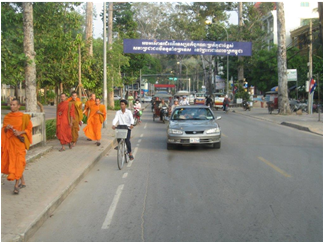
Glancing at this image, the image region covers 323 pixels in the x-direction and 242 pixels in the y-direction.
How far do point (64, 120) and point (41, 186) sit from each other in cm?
480

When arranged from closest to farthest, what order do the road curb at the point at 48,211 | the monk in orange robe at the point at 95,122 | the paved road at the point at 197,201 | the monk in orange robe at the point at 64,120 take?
the road curb at the point at 48,211, the paved road at the point at 197,201, the monk in orange robe at the point at 64,120, the monk in orange robe at the point at 95,122

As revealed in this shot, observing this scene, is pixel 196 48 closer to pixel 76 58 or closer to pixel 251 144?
pixel 76 58

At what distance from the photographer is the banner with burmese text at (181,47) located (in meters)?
35.8

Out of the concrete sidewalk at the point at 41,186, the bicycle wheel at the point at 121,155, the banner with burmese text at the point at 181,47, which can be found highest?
the banner with burmese text at the point at 181,47

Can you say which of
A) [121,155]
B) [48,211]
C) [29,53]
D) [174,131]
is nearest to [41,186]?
[48,211]

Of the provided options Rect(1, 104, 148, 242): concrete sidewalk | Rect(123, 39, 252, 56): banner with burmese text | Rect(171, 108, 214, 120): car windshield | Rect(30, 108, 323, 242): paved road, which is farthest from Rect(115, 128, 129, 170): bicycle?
Rect(123, 39, 252, 56): banner with burmese text

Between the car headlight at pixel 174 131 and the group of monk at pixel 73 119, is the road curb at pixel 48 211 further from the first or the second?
the car headlight at pixel 174 131

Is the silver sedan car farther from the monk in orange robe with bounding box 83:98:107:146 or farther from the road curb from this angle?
the road curb

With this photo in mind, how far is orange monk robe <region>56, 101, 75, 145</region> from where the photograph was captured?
1206 centimetres

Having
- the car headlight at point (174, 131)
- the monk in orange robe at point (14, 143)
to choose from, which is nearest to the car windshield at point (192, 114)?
the car headlight at point (174, 131)

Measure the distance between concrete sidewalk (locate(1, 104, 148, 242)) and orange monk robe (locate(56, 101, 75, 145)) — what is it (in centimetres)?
46

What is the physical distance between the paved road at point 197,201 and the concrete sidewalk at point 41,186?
0.18 meters

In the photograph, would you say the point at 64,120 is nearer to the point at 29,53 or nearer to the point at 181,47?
the point at 29,53

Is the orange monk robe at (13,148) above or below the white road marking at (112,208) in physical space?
above
